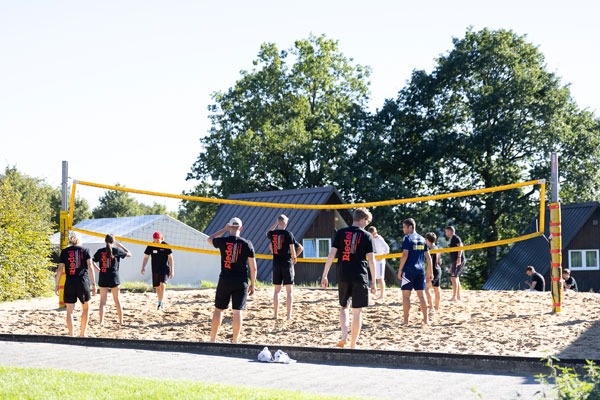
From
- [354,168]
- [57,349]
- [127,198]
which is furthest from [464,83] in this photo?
[127,198]

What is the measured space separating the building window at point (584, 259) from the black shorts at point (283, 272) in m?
25.5

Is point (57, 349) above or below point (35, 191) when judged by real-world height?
below

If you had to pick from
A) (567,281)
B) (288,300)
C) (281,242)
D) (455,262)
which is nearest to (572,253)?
(567,281)

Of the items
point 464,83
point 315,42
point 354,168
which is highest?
point 315,42

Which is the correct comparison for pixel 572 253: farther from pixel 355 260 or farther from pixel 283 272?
pixel 355 260

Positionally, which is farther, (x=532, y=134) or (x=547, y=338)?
(x=532, y=134)

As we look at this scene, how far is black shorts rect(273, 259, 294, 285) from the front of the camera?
44.1 feet

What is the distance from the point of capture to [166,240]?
39000mm

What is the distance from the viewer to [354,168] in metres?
40.2

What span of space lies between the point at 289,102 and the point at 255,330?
33228mm

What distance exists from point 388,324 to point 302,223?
19056 millimetres

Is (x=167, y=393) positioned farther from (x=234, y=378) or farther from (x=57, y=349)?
(x=57, y=349)

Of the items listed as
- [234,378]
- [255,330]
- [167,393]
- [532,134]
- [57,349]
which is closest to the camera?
[167,393]

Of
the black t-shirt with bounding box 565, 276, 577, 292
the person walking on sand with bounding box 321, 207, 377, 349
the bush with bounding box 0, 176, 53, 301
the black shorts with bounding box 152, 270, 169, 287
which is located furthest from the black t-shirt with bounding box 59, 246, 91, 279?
the black t-shirt with bounding box 565, 276, 577, 292
